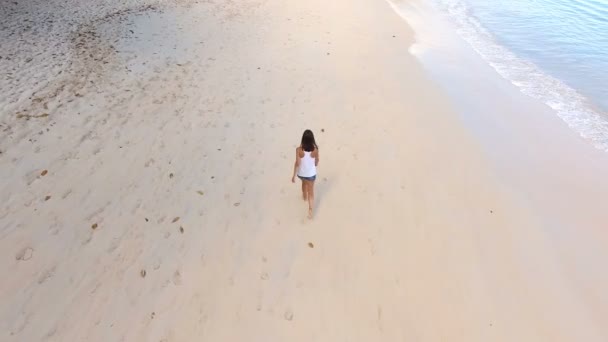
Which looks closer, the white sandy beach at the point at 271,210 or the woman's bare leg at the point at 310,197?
the white sandy beach at the point at 271,210

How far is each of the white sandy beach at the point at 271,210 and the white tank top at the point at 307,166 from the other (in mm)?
828

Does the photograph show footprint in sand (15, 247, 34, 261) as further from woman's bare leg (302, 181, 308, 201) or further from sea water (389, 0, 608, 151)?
sea water (389, 0, 608, 151)

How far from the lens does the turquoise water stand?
404 inches

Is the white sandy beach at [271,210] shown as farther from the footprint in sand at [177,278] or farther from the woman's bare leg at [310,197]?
the woman's bare leg at [310,197]

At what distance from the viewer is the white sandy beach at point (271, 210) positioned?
4645 mm

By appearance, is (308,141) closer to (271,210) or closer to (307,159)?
(307,159)

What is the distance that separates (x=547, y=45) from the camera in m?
14.3

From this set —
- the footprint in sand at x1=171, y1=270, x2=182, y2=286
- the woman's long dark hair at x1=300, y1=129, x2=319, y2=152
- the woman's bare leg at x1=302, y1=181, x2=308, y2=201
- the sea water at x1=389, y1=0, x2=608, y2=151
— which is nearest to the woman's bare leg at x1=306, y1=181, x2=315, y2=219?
the woman's bare leg at x1=302, y1=181, x2=308, y2=201

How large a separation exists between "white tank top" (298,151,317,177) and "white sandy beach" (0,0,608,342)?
83 centimetres

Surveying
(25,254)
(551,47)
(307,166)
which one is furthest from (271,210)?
(551,47)

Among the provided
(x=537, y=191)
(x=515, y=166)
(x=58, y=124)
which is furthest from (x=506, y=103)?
(x=58, y=124)

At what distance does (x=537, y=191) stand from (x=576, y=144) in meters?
2.57

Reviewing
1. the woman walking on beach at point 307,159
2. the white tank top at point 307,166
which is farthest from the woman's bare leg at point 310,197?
the white tank top at point 307,166

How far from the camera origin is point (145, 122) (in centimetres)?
798
